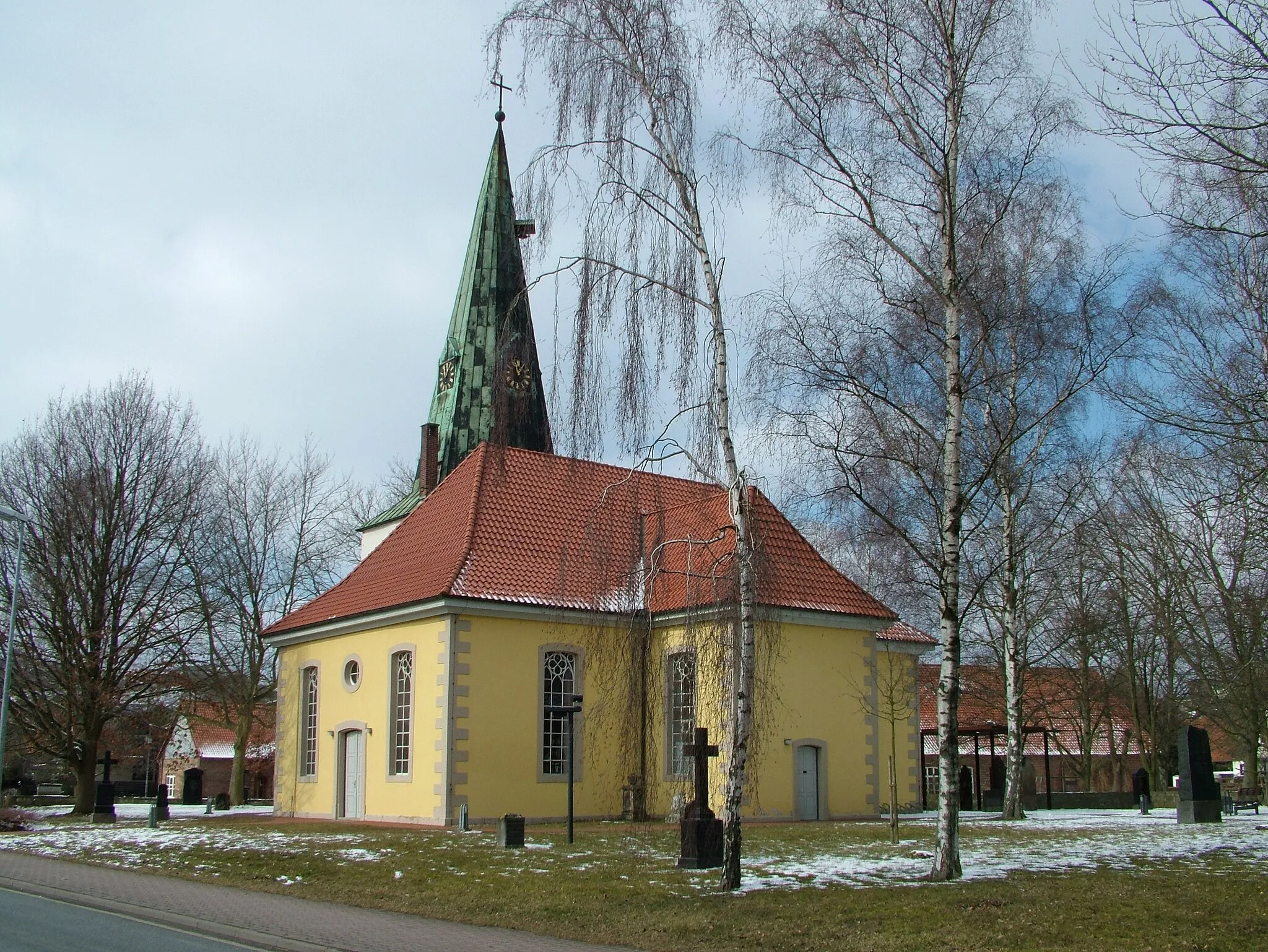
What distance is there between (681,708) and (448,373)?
16.0m

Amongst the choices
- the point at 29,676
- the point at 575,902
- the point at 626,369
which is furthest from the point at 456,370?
the point at 575,902

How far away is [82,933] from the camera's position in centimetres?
1075

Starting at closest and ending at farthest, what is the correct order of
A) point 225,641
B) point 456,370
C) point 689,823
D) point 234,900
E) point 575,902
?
point 575,902, point 234,900, point 689,823, point 456,370, point 225,641

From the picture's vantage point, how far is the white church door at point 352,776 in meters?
25.8

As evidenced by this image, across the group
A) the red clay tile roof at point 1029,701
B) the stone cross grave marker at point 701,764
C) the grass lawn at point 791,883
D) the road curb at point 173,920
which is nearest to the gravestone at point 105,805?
the grass lawn at point 791,883

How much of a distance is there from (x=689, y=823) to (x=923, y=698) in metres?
34.9

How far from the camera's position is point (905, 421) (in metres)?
16.6

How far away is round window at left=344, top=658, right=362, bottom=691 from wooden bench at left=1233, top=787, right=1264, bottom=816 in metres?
20.4

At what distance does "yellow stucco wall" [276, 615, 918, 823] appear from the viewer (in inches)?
928

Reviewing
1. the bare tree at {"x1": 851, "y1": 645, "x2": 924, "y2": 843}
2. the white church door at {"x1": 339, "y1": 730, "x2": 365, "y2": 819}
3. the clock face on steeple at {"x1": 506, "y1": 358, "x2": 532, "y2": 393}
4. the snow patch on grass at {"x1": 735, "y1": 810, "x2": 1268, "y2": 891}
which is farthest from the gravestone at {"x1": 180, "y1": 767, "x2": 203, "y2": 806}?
the clock face on steeple at {"x1": 506, "y1": 358, "x2": 532, "y2": 393}

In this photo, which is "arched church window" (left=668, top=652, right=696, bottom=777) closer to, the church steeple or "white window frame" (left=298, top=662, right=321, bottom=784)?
the church steeple

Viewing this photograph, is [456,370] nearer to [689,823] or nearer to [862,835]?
[862,835]

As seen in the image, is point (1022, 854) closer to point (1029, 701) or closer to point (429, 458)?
point (429, 458)

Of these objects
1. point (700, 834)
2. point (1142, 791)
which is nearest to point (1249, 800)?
point (1142, 791)
